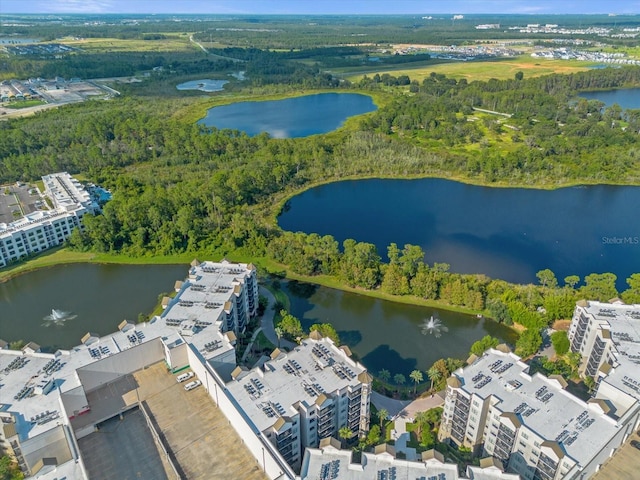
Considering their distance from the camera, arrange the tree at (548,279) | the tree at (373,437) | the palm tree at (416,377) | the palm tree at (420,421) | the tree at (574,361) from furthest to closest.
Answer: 1. the tree at (548,279)
2. the tree at (574,361)
3. the palm tree at (416,377)
4. the palm tree at (420,421)
5. the tree at (373,437)

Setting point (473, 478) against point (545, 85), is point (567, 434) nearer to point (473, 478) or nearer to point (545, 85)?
point (473, 478)

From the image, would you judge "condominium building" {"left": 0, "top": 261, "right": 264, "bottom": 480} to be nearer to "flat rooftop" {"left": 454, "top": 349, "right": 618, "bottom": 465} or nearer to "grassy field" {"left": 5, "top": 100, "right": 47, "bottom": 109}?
"flat rooftop" {"left": 454, "top": 349, "right": 618, "bottom": 465}

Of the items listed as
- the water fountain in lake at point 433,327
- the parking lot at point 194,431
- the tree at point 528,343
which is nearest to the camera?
the parking lot at point 194,431

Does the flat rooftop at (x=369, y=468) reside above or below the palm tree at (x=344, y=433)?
above

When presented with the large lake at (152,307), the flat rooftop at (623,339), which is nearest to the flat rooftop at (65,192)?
the large lake at (152,307)

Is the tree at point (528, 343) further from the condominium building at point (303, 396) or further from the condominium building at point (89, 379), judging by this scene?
the condominium building at point (89, 379)
